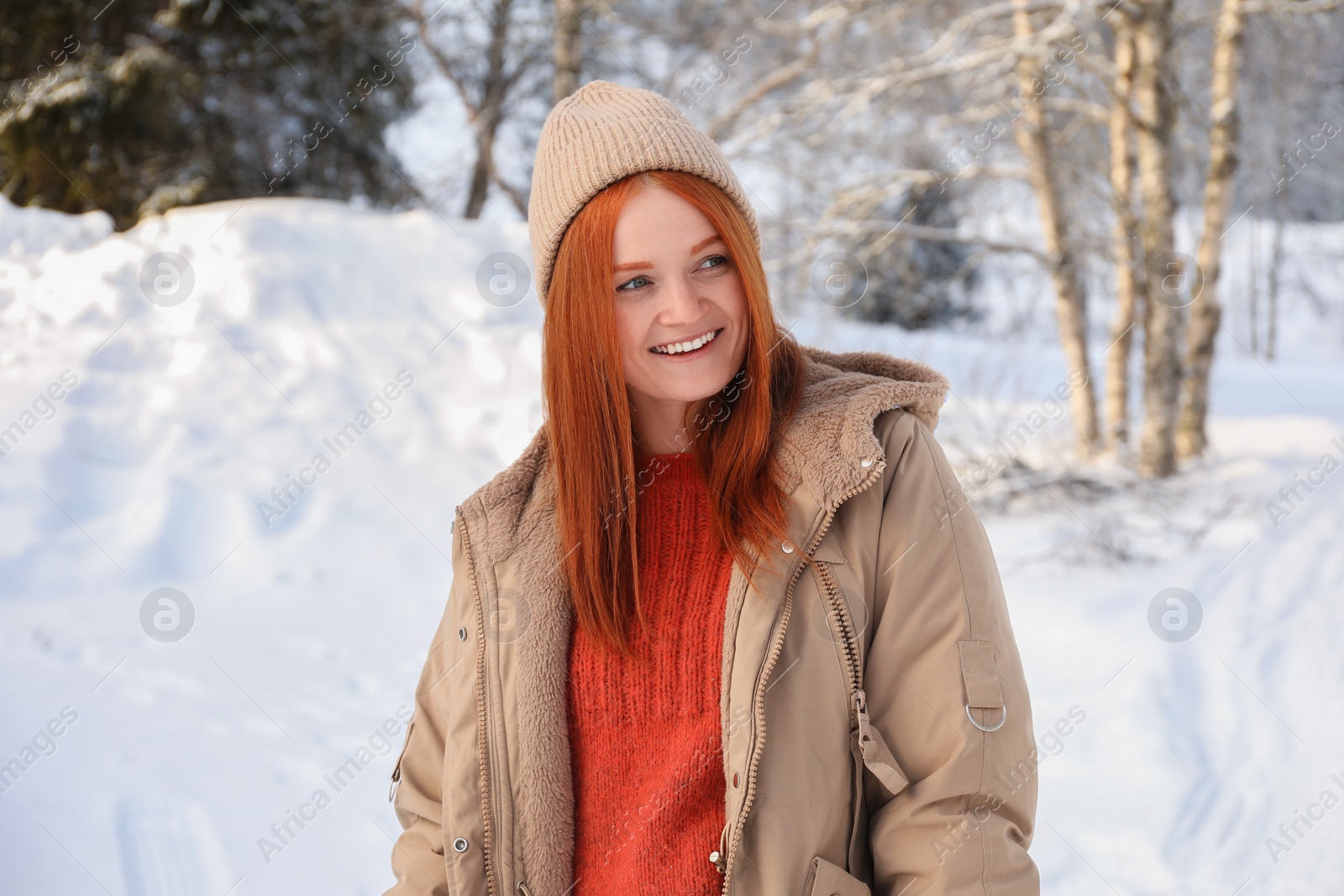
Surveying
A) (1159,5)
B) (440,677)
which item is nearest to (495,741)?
(440,677)

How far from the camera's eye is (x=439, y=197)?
10.6 metres

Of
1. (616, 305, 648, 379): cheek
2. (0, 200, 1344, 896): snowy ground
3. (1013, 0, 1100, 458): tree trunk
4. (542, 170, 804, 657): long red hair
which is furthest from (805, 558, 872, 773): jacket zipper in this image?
(1013, 0, 1100, 458): tree trunk

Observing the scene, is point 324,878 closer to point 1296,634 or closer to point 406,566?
point 406,566

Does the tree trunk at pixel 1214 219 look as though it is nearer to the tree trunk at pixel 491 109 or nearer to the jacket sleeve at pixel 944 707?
the tree trunk at pixel 491 109

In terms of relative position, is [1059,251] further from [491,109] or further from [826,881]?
[826,881]

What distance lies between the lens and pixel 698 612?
1562mm

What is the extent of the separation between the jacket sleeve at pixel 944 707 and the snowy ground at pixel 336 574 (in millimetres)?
1710

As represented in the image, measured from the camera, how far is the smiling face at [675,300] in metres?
1.53

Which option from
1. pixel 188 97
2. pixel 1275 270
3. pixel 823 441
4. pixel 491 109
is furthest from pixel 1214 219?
pixel 1275 270

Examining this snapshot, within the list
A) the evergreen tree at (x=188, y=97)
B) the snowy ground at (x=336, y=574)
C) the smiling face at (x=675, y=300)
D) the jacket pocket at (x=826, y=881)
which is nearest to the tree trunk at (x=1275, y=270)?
the snowy ground at (x=336, y=574)

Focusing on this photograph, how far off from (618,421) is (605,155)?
43 centimetres

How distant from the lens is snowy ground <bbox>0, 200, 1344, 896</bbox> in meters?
2.93

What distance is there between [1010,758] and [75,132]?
9137 millimetres

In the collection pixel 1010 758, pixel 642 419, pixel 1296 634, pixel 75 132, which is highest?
pixel 75 132
